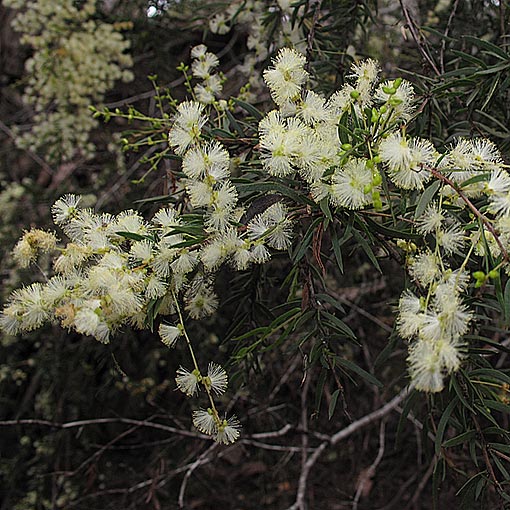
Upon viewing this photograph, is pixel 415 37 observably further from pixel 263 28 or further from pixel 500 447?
pixel 500 447

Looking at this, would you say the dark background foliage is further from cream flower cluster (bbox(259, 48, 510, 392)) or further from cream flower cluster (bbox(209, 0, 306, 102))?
cream flower cluster (bbox(259, 48, 510, 392))

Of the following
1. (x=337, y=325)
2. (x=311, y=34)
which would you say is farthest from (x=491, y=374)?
(x=311, y=34)

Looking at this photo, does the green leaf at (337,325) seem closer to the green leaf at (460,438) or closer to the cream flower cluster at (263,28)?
the green leaf at (460,438)

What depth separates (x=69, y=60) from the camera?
2.29m

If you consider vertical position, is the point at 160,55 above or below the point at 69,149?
above

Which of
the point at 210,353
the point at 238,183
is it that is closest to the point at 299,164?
the point at 238,183

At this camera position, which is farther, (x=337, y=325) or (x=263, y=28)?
(x=263, y=28)

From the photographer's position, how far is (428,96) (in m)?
1.13

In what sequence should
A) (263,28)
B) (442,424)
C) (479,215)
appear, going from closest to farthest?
(479,215)
(442,424)
(263,28)

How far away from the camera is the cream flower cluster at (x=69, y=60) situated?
2.28 meters

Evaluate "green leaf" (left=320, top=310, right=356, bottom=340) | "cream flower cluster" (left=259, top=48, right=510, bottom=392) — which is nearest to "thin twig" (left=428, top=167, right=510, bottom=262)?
"cream flower cluster" (left=259, top=48, right=510, bottom=392)

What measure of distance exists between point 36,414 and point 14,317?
1.81 metres

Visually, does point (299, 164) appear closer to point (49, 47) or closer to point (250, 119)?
point (250, 119)

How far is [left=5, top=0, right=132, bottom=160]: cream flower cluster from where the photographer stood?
2.28 meters
